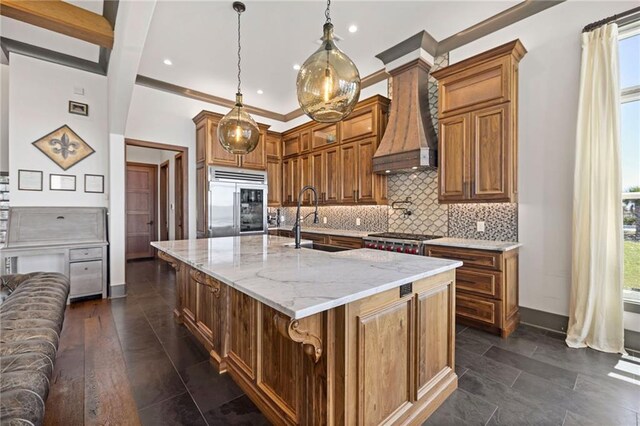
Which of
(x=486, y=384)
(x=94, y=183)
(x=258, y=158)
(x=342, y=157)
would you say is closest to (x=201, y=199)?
(x=258, y=158)

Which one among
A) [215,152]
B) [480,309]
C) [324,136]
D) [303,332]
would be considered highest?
[324,136]

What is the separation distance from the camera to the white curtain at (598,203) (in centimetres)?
250

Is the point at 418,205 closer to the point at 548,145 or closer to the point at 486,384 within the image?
the point at 548,145

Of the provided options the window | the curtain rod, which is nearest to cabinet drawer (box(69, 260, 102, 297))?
the window

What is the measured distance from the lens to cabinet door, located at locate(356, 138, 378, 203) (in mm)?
4309

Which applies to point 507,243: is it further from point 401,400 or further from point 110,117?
point 110,117

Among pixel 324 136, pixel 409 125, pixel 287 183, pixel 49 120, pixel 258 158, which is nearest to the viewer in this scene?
pixel 409 125

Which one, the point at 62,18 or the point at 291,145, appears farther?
the point at 291,145

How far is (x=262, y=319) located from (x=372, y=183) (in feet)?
9.73

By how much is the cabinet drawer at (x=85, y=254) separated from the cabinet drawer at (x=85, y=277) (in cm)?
7

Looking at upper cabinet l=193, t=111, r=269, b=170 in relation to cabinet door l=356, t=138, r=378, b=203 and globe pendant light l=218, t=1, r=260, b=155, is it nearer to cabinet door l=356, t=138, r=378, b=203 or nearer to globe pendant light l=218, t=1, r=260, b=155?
globe pendant light l=218, t=1, r=260, b=155

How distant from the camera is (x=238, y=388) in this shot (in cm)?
203

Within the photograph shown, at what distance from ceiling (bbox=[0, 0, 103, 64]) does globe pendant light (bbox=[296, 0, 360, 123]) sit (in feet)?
9.38

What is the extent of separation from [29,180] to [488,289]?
575 cm
